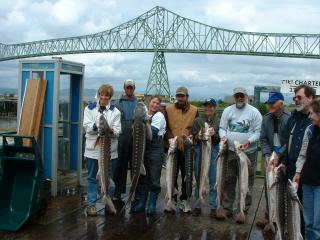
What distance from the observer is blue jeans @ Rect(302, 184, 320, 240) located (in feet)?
17.0

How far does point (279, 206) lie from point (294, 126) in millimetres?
962

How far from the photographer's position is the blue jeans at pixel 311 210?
17.0ft

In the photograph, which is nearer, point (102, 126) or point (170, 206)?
point (102, 126)

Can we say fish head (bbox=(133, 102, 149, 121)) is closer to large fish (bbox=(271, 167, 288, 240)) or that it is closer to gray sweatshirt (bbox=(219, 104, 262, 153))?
gray sweatshirt (bbox=(219, 104, 262, 153))

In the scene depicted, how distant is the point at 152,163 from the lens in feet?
23.6

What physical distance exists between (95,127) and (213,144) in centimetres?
177

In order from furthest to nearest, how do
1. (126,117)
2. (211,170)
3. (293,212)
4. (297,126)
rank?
(126,117) < (211,170) < (297,126) < (293,212)

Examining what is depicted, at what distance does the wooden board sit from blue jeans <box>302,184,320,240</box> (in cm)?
432

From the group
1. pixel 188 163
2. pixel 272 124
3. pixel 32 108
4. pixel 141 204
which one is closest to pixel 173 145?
pixel 188 163

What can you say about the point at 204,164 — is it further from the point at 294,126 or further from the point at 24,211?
the point at 24,211

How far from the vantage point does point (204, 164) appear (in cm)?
689

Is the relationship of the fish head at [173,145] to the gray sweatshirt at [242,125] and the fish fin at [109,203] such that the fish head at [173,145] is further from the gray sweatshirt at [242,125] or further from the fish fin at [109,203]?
the fish fin at [109,203]

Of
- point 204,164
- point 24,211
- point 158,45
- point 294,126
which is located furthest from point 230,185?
point 158,45

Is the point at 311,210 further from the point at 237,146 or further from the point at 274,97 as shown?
the point at 274,97
